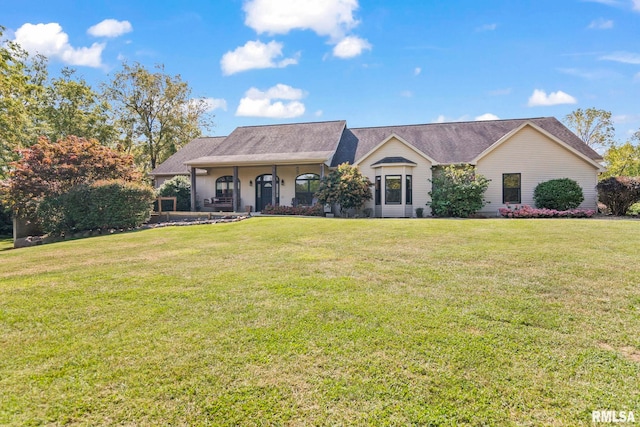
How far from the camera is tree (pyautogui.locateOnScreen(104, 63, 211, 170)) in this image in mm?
34594

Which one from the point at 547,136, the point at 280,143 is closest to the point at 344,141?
the point at 280,143

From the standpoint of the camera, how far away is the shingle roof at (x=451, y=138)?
20234 mm

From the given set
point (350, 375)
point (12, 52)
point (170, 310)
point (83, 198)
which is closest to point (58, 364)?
point (170, 310)

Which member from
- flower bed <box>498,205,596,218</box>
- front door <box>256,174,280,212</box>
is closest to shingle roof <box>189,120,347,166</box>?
front door <box>256,174,280,212</box>

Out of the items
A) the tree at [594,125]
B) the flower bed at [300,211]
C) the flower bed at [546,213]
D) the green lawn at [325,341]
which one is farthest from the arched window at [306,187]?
the tree at [594,125]

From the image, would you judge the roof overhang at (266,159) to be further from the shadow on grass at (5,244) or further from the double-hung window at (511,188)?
the double-hung window at (511,188)

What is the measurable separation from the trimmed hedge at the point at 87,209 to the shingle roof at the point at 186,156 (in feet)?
33.7

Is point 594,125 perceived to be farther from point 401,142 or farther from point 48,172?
point 48,172

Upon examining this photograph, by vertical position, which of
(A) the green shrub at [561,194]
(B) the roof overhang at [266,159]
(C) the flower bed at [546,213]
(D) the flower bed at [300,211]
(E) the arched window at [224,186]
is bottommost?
(C) the flower bed at [546,213]

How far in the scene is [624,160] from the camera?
110 ft

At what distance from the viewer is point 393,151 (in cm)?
1973

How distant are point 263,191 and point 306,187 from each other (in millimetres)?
3006

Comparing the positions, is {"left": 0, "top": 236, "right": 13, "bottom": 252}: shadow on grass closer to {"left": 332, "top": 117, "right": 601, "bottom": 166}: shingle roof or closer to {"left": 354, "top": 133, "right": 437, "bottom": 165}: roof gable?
{"left": 332, "top": 117, "right": 601, "bottom": 166}: shingle roof

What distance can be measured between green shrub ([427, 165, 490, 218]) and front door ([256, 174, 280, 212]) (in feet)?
32.8
